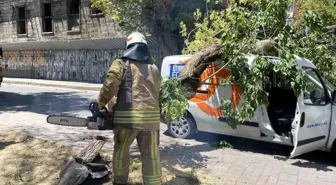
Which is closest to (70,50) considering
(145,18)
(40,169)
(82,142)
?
(145,18)

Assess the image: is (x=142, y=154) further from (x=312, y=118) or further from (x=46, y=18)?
(x=46, y=18)

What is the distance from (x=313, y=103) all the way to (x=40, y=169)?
4.26 m

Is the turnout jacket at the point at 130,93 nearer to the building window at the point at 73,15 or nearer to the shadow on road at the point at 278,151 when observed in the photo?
the shadow on road at the point at 278,151

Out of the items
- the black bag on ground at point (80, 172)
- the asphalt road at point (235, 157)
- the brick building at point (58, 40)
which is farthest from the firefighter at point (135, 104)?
the brick building at point (58, 40)

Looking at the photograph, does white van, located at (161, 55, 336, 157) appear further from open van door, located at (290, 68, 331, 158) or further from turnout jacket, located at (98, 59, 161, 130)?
turnout jacket, located at (98, 59, 161, 130)

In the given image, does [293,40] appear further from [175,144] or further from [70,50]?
[70,50]

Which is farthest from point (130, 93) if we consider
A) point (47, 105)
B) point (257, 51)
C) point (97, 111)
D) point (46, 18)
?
point (46, 18)

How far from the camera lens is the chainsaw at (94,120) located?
388 cm

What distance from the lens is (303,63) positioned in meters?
5.42

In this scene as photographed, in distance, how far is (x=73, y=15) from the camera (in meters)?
20.7

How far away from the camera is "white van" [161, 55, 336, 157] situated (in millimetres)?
5266

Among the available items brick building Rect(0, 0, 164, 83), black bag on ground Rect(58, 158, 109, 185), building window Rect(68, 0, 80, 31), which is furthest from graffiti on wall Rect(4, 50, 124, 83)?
black bag on ground Rect(58, 158, 109, 185)

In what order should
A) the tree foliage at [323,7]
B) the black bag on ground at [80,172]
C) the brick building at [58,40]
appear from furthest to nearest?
the brick building at [58,40] → the tree foliage at [323,7] → the black bag on ground at [80,172]

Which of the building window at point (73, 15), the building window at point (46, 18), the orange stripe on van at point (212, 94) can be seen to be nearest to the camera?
the orange stripe on van at point (212, 94)
